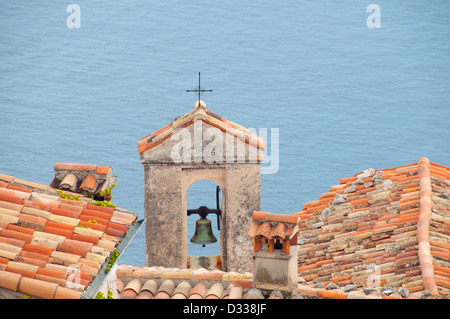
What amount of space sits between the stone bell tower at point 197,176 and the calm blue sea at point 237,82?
2369 cm

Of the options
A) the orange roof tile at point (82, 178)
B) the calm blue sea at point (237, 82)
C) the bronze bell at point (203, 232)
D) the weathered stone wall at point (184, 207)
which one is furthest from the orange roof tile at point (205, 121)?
the calm blue sea at point (237, 82)

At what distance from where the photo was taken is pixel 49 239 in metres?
11.2

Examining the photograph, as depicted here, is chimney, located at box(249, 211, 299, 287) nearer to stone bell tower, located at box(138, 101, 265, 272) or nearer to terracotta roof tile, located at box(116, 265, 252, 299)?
terracotta roof tile, located at box(116, 265, 252, 299)

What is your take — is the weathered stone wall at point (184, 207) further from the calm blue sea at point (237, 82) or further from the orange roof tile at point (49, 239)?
the calm blue sea at point (237, 82)

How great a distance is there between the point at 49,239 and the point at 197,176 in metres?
3.61

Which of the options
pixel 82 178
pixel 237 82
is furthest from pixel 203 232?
pixel 237 82

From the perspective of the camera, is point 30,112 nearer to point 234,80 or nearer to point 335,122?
point 234,80

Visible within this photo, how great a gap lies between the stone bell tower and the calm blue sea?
23.7 meters

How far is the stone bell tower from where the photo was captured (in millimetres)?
13977

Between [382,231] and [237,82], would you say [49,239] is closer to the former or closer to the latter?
[382,231]

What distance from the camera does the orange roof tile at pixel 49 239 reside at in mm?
10117

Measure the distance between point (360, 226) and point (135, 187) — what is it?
27418 millimetres

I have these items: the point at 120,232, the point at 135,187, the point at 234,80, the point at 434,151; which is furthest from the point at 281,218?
the point at 234,80
